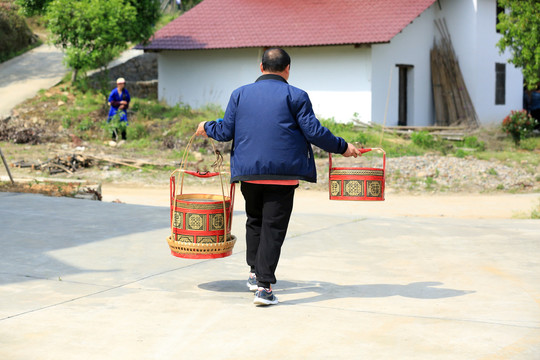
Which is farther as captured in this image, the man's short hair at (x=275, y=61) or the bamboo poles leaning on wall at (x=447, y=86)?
the bamboo poles leaning on wall at (x=447, y=86)

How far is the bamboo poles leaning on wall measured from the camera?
2558cm

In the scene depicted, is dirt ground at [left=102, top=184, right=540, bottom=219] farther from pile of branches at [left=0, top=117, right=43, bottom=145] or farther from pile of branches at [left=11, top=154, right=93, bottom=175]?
pile of branches at [left=0, top=117, right=43, bottom=145]

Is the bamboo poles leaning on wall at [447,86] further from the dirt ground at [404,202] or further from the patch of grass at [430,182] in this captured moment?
the dirt ground at [404,202]

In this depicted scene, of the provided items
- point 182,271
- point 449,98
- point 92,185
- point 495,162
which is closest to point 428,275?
point 182,271

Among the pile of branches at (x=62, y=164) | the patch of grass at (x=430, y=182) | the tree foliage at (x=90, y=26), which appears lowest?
the patch of grass at (x=430, y=182)

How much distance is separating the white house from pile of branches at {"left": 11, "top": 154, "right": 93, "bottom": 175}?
361 inches

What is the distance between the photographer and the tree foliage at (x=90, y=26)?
23.2 meters

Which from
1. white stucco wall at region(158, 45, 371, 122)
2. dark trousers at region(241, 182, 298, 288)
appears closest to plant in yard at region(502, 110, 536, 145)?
white stucco wall at region(158, 45, 371, 122)

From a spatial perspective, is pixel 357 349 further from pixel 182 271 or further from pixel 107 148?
pixel 107 148

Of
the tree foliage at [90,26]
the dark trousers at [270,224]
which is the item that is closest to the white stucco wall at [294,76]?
the tree foliage at [90,26]

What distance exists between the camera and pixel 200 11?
28422 mm

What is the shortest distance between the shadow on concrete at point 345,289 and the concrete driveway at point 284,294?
0.01 m

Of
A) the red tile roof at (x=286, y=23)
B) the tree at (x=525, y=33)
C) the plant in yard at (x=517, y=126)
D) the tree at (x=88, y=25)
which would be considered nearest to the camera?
the tree at (x=525, y=33)

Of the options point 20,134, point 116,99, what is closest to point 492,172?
point 116,99
